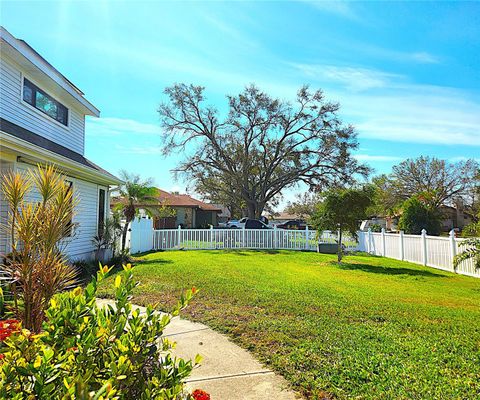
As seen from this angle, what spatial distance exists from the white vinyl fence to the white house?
10.9m

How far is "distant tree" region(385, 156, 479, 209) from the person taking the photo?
123ft

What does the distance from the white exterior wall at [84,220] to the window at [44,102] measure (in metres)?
2.23

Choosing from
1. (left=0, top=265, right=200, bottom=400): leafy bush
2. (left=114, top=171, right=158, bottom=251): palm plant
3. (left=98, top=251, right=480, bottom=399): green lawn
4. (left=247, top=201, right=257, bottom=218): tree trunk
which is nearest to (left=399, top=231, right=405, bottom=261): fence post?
(left=98, top=251, right=480, bottom=399): green lawn

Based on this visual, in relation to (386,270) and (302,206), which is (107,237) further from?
(302,206)

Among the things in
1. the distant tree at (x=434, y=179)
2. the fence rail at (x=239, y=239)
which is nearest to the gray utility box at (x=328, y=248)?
the fence rail at (x=239, y=239)

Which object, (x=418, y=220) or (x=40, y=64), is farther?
(x=418, y=220)

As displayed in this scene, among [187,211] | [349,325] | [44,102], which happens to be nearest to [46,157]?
[44,102]

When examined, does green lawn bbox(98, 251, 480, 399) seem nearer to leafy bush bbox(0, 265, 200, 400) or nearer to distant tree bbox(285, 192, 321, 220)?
leafy bush bbox(0, 265, 200, 400)

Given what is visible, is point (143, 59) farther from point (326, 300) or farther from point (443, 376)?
point (443, 376)

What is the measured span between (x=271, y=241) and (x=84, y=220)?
35.0 feet

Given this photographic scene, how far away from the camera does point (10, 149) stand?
6.80 m

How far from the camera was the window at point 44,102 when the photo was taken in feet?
29.2

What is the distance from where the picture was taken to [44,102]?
9711 millimetres

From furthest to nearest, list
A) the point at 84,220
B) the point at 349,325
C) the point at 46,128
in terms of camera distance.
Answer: the point at 84,220, the point at 46,128, the point at 349,325
